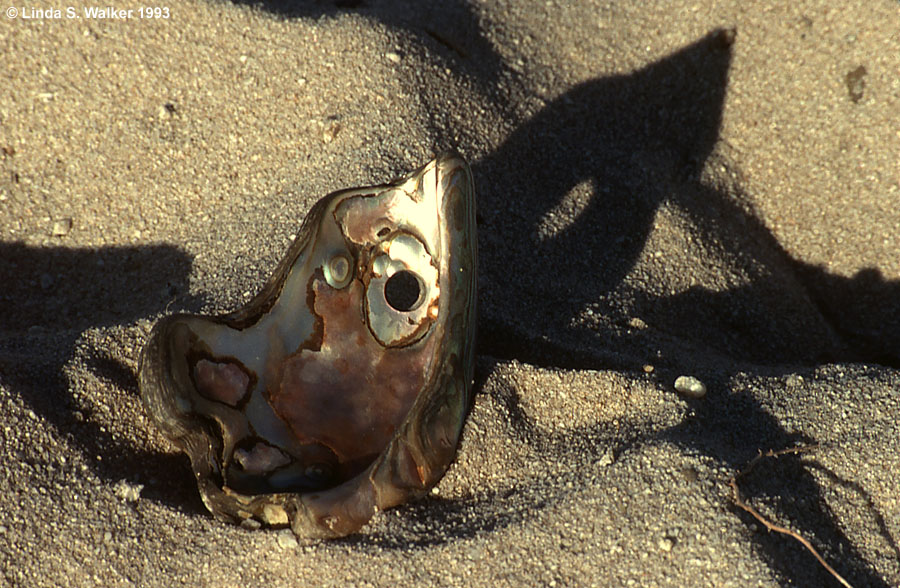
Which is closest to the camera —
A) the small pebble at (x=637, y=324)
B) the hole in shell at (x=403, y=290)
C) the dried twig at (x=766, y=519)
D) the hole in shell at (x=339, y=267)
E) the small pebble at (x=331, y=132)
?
the dried twig at (x=766, y=519)

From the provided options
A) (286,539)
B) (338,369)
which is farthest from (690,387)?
(286,539)

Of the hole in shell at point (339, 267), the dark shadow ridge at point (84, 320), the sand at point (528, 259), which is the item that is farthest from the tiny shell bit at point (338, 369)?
the dark shadow ridge at point (84, 320)

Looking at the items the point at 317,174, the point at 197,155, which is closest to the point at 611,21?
the point at 317,174

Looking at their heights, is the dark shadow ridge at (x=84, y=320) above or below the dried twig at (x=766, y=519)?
below

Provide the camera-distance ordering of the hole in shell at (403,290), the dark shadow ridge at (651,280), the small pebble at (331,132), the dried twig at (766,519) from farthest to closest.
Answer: the small pebble at (331,132), the dark shadow ridge at (651,280), the hole in shell at (403,290), the dried twig at (766,519)

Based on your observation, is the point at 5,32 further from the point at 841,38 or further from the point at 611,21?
the point at 841,38

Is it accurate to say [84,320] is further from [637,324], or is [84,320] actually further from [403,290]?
[637,324]

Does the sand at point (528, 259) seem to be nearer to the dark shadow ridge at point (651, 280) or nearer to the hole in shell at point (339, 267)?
the dark shadow ridge at point (651, 280)
